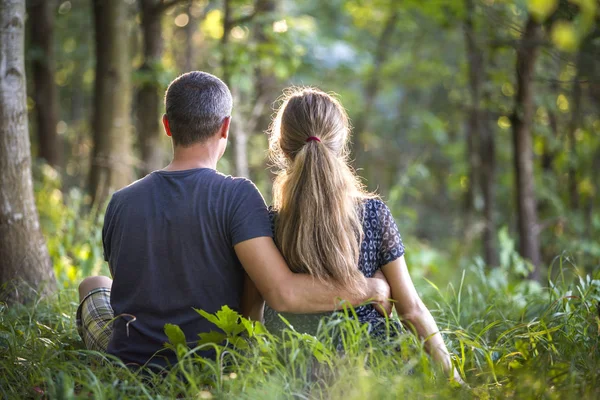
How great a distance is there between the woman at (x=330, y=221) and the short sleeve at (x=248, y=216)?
10 centimetres

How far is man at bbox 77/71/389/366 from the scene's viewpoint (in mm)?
2545

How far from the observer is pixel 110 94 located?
6641 mm

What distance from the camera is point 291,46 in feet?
24.4

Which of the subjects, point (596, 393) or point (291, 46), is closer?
point (596, 393)

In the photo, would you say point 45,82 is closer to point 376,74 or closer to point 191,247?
point 376,74

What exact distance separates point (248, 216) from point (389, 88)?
1217 cm

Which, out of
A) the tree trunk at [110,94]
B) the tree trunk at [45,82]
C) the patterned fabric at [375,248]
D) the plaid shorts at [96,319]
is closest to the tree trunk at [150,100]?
the tree trunk at [110,94]

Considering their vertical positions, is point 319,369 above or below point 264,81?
below

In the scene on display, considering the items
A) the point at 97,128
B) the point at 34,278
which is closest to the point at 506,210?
the point at 97,128

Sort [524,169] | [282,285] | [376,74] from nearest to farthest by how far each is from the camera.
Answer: [282,285] < [524,169] < [376,74]

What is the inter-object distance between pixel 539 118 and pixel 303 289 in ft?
26.8

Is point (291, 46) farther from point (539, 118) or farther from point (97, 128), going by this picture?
point (539, 118)

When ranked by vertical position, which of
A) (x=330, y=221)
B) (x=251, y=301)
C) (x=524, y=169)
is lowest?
(x=251, y=301)

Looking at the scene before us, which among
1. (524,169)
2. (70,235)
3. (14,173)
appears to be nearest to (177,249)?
(14,173)
